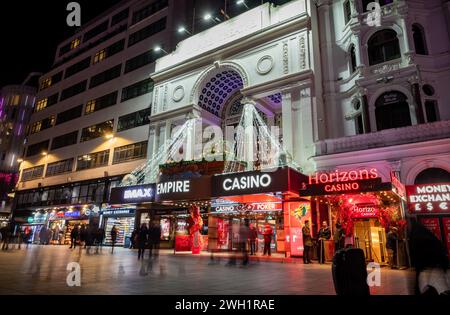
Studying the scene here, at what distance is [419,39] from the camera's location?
18.9 meters

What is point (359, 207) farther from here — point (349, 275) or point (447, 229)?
point (349, 275)

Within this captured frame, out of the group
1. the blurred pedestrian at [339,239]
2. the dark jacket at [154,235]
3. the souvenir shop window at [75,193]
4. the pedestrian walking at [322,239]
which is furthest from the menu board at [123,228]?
the blurred pedestrian at [339,239]

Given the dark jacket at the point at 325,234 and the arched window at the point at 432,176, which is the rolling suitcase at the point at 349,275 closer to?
the dark jacket at the point at 325,234

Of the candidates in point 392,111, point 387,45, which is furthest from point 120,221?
point 387,45

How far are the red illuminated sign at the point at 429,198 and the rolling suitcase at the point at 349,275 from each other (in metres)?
13.8

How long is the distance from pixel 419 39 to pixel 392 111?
4.76 m

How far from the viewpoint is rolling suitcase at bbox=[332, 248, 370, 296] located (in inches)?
159

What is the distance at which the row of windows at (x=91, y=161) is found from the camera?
30.7 metres

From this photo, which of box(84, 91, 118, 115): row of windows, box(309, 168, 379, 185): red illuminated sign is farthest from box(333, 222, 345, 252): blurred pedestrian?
box(84, 91, 118, 115): row of windows

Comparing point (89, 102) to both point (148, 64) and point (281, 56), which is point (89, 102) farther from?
point (281, 56)

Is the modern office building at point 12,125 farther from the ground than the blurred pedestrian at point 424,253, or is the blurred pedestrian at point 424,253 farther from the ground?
the modern office building at point 12,125
